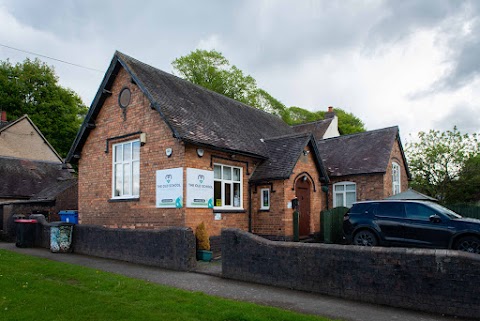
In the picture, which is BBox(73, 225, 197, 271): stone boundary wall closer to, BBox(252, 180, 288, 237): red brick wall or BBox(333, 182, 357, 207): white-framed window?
BBox(252, 180, 288, 237): red brick wall

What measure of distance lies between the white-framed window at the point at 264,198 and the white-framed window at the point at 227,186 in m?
0.86

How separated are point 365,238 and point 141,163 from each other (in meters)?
8.65

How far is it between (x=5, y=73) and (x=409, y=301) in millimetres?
47143

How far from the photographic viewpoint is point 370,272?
791cm

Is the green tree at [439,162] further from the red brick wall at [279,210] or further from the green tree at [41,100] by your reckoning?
the green tree at [41,100]

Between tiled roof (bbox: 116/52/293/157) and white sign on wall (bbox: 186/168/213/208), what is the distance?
44.4 inches

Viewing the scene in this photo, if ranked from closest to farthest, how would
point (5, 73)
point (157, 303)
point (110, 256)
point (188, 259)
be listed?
point (157, 303)
point (188, 259)
point (110, 256)
point (5, 73)

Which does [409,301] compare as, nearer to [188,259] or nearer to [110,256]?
[188,259]

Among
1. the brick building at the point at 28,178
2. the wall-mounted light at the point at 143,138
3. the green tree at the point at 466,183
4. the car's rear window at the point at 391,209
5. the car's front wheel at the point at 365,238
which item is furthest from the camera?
the green tree at the point at 466,183

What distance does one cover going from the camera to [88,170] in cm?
1764

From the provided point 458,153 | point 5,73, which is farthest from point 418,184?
point 5,73

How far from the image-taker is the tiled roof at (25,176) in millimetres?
25281

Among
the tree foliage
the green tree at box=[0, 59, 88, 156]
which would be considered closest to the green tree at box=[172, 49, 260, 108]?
the tree foliage

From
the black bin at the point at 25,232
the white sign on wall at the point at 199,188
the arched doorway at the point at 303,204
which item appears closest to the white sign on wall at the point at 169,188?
the white sign on wall at the point at 199,188
